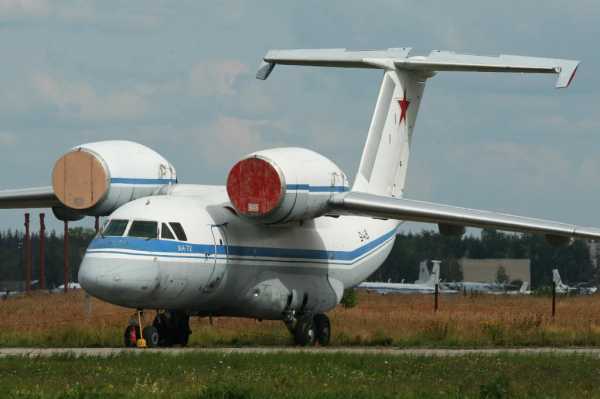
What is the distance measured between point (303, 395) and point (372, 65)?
1731cm

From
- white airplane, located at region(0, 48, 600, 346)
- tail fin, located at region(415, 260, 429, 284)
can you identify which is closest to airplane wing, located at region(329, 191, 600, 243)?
white airplane, located at region(0, 48, 600, 346)

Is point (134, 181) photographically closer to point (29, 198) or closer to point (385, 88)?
point (29, 198)

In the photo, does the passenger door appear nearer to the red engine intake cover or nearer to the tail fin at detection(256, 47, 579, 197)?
the red engine intake cover

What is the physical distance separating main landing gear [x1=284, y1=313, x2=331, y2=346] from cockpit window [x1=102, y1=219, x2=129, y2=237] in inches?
187

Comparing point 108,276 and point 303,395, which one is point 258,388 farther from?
point 108,276

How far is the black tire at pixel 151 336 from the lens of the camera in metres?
25.4

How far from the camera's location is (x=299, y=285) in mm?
28188

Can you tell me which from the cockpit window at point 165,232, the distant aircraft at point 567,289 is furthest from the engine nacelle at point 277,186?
the distant aircraft at point 567,289

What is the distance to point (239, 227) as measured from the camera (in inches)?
1063

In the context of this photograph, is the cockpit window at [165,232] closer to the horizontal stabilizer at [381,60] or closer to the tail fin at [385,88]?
the tail fin at [385,88]

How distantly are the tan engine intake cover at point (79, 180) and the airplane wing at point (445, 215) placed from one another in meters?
4.44

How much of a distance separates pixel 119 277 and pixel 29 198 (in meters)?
5.98

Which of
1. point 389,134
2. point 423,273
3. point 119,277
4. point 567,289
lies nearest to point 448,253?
point 567,289

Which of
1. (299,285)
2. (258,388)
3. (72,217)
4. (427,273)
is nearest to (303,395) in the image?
(258,388)
